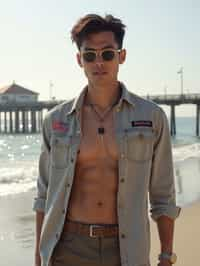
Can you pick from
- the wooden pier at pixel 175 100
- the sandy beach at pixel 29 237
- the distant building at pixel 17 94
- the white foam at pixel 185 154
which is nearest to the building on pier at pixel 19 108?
the distant building at pixel 17 94

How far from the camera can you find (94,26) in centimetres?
244

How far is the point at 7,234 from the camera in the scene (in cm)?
891

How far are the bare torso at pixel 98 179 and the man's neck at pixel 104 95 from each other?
134mm

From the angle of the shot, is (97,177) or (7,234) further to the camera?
(7,234)

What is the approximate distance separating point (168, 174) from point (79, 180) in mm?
407

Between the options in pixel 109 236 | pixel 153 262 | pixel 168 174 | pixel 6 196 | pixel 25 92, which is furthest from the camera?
pixel 25 92

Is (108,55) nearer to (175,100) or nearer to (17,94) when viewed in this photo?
(175,100)

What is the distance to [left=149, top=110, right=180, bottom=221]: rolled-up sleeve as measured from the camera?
246 cm

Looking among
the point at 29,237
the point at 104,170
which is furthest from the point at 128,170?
the point at 29,237

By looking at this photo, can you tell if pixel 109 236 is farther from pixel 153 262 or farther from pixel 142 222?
pixel 153 262

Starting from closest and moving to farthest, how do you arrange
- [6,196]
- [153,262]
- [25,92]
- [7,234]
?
[153,262], [7,234], [6,196], [25,92]

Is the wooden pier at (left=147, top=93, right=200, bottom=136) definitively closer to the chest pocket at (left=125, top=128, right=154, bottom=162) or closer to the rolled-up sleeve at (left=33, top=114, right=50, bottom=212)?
the rolled-up sleeve at (left=33, top=114, right=50, bottom=212)

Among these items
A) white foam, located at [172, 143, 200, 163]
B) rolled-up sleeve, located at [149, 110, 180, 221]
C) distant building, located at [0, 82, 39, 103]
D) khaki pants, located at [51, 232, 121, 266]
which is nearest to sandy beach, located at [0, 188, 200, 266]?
rolled-up sleeve, located at [149, 110, 180, 221]

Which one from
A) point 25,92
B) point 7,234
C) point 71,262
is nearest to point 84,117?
point 71,262
